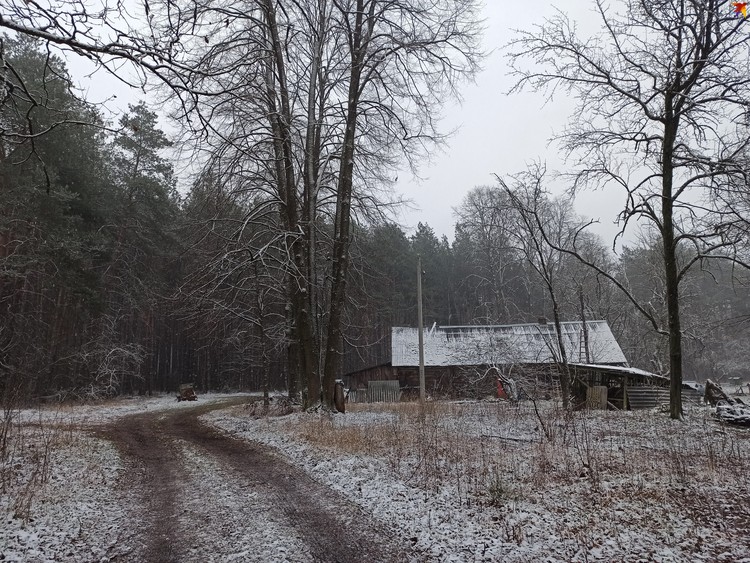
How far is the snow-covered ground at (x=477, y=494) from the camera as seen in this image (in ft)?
14.1

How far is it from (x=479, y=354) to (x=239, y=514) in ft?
69.0

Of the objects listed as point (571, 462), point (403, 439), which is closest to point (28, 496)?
point (403, 439)

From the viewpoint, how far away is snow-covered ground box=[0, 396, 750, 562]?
4289mm

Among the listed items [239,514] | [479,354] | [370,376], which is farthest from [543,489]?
[370,376]

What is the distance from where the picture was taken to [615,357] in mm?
29859

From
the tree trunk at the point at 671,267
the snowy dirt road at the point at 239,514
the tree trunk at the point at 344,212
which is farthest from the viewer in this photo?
the tree trunk at the point at 344,212

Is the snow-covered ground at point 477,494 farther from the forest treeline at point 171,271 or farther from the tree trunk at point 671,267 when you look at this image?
the forest treeline at point 171,271

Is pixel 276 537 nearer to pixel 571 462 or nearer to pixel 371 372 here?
pixel 571 462

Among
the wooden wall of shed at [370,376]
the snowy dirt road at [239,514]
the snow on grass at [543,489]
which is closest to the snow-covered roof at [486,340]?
the wooden wall of shed at [370,376]

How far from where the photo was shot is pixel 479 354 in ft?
81.8

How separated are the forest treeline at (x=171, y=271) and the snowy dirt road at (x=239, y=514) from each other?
4613 millimetres

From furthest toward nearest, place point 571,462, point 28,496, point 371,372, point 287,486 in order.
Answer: point 371,372, point 571,462, point 287,486, point 28,496

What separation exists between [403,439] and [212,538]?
15.3 feet

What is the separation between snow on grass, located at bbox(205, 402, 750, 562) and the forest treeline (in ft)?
16.9
